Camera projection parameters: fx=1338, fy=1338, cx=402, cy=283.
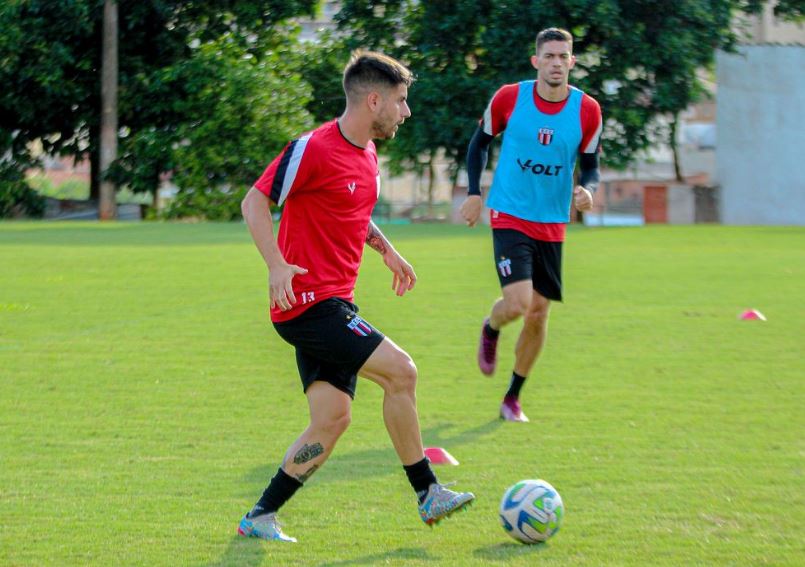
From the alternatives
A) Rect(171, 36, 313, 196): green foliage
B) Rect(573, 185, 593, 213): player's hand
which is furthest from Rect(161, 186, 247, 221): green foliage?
Rect(573, 185, 593, 213): player's hand

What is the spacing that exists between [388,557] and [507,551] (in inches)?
17.4

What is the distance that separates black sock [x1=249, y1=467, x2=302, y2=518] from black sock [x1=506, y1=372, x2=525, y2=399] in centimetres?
272

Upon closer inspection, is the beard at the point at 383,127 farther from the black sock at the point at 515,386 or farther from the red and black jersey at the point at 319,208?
the black sock at the point at 515,386

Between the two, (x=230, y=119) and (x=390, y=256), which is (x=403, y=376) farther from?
(x=230, y=119)

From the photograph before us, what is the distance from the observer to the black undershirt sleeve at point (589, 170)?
308 inches

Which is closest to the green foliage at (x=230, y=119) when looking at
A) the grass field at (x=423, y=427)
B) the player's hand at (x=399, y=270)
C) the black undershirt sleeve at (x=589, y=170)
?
the grass field at (x=423, y=427)

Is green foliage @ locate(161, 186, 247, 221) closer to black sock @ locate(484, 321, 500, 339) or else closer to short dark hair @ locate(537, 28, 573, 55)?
black sock @ locate(484, 321, 500, 339)

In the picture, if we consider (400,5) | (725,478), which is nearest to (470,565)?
(725,478)

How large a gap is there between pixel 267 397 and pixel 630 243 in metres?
15.4

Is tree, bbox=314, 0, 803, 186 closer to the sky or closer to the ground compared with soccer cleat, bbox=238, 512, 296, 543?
closer to the sky

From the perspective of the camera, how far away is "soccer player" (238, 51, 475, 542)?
194 inches

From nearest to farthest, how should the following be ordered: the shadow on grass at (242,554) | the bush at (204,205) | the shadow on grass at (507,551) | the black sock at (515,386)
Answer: the shadow on grass at (242,554), the shadow on grass at (507,551), the black sock at (515,386), the bush at (204,205)

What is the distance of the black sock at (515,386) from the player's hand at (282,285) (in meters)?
3.05

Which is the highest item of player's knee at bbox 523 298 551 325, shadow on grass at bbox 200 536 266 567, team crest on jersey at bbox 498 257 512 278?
team crest on jersey at bbox 498 257 512 278
